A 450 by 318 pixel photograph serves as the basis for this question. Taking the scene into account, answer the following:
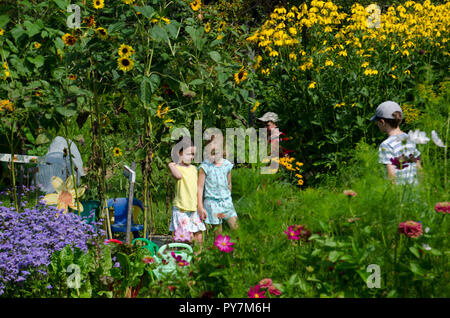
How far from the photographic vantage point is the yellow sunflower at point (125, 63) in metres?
3.45

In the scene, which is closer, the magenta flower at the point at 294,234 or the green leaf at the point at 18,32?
the magenta flower at the point at 294,234

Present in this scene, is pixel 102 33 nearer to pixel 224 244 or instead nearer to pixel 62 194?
pixel 62 194

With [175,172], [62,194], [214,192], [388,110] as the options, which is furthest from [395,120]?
[62,194]

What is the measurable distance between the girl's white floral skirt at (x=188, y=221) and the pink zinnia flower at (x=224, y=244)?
5.48ft

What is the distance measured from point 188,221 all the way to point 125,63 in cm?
139

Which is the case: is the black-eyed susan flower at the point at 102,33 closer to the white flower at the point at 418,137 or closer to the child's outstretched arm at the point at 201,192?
the child's outstretched arm at the point at 201,192

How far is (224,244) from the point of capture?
7.91 ft

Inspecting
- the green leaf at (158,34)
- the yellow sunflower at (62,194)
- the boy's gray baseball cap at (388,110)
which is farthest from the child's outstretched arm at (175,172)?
the boy's gray baseball cap at (388,110)

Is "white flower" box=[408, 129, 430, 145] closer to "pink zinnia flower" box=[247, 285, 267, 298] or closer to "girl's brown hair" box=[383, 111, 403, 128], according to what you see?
"pink zinnia flower" box=[247, 285, 267, 298]

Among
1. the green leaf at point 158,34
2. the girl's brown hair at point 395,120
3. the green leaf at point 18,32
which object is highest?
the green leaf at point 18,32

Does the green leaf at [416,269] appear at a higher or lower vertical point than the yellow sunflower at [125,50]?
lower
